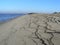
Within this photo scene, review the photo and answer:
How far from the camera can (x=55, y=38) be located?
494 centimetres

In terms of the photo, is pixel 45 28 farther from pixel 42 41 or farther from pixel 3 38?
pixel 3 38

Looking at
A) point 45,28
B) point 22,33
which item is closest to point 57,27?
point 45,28

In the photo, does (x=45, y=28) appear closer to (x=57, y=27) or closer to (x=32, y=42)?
(x=57, y=27)

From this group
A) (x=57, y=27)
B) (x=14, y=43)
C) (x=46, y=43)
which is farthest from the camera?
(x=57, y=27)

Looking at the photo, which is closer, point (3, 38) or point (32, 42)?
point (32, 42)

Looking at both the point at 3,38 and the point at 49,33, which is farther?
the point at 3,38

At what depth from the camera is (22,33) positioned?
5.75 m

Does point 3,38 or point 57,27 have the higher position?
point 57,27

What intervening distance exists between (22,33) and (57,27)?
1.21m

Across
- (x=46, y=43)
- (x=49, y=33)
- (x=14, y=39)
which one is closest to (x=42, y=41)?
(x=46, y=43)

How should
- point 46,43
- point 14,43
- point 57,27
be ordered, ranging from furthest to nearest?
1. point 57,27
2. point 14,43
3. point 46,43

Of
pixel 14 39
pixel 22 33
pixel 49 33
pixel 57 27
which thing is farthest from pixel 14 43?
pixel 57 27

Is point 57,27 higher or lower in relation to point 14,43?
higher

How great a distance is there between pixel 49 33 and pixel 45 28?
21.1 inches
